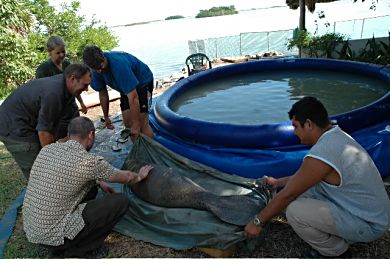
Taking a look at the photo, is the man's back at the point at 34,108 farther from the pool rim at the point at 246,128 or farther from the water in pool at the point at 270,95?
the water in pool at the point at 270,95

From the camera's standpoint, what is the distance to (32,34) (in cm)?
1152

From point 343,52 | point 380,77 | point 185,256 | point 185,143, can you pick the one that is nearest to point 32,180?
point 185,256

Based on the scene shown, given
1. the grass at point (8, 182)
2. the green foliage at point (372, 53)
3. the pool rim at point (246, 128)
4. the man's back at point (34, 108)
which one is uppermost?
the man's back at point (34, 108)

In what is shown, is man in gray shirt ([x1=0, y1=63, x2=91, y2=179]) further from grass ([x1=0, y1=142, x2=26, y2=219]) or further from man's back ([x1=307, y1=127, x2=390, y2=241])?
man's back ([x1=307, y1=127, x2=390, y2=241])

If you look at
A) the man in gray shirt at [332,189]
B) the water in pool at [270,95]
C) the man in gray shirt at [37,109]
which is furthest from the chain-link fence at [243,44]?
the man in gray shirt at [332,189]

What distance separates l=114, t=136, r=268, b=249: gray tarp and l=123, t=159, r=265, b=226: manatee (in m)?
0.06

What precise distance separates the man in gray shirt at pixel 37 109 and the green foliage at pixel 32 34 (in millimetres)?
6808

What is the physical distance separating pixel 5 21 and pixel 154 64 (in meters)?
8.35

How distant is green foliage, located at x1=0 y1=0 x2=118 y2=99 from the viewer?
952 centimetres

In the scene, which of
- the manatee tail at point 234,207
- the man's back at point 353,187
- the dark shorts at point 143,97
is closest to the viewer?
the man's back at point 353,187

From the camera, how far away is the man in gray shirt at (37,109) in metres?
3.12

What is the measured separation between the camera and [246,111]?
5.43 meters

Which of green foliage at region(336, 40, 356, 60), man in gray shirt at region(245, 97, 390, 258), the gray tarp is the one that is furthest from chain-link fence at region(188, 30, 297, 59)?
man in gray shirt at region(245, 97, 390, 258)

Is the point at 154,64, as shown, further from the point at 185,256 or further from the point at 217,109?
the point at 185,256
